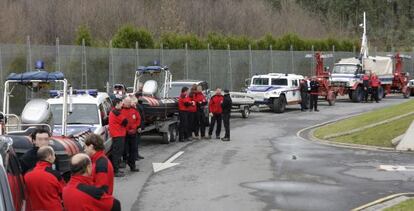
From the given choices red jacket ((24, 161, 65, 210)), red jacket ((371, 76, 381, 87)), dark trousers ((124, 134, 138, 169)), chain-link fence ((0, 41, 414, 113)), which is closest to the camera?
red jacket ((24, 161, 65, 210))

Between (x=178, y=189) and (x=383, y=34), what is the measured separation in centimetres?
8768

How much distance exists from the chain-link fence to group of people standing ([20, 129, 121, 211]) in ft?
51.0

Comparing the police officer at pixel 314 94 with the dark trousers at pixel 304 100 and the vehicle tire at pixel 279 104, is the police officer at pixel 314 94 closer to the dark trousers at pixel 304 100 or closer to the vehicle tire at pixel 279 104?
the dark trousers at pixel 304 100

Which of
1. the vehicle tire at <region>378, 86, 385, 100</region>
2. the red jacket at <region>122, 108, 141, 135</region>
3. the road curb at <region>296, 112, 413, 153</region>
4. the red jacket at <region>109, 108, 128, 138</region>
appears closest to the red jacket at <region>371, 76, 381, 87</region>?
the vehicle tire at <region>378, 86, 385, 100</region>

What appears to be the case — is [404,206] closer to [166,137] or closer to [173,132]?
[166,137]

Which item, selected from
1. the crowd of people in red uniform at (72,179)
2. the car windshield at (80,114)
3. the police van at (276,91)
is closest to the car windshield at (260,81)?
the police van at (276,91)

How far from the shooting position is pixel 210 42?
41812 mm

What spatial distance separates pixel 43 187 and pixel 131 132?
8569 millimetres

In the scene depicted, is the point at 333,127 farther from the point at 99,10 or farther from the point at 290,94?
the point at 99,10

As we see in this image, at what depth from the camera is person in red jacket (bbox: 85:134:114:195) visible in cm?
741

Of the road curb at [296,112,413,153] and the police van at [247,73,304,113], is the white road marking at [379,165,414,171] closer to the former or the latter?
the road curb at [296,112,413,153]

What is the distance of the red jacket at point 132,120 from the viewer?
1509 cm

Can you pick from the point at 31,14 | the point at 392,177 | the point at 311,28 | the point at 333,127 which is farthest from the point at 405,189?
the point at 311,28

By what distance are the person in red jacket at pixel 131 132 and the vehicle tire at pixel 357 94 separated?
1121 inches
